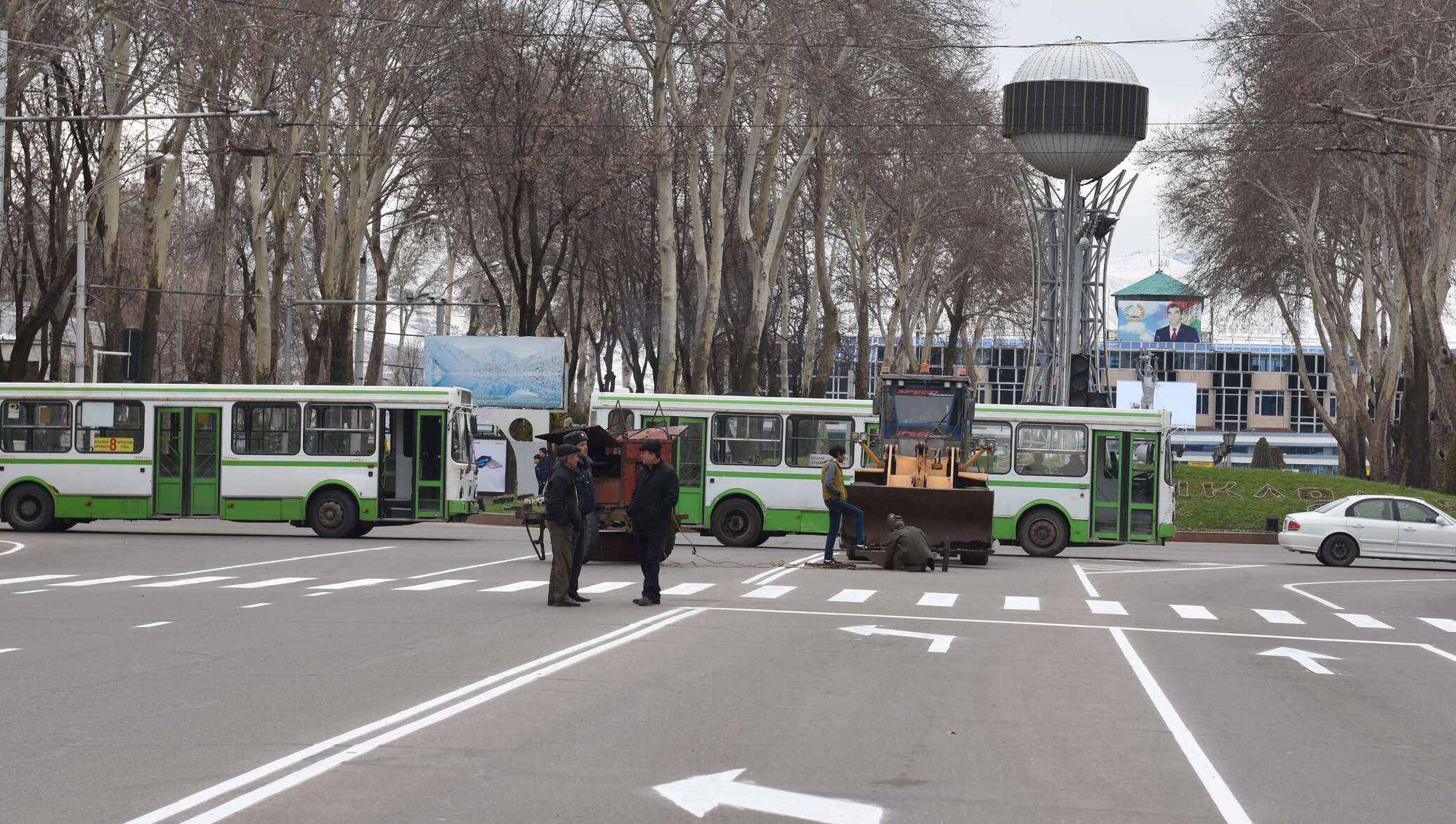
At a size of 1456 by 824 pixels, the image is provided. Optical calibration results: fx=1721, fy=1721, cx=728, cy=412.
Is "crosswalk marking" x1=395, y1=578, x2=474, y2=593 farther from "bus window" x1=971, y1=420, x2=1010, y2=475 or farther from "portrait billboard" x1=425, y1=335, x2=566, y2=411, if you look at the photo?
"portrait billboard" x1=425, y1=335, x2=566, y2=411

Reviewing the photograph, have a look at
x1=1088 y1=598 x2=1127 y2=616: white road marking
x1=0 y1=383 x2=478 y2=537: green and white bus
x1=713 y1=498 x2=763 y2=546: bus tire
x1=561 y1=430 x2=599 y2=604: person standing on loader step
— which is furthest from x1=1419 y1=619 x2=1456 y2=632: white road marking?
x1=0 y1=383 x2=478 y2=537: green and white bus

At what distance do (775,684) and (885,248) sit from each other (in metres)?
61.8

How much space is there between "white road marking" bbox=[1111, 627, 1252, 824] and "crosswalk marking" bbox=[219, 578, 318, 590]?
35.0 ft

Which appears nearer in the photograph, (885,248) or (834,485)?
(834,485)

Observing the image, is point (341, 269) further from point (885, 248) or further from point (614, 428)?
point (885, 248)

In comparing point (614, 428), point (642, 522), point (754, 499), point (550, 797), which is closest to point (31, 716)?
point (550, 797)

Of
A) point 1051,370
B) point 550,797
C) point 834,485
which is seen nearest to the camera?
point 550,797

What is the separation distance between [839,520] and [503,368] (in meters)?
25.8

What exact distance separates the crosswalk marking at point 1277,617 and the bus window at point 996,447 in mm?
11286

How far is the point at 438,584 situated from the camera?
68.5 ft

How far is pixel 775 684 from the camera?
11750 millimetres

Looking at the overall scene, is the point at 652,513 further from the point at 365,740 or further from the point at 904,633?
the point at 365,740

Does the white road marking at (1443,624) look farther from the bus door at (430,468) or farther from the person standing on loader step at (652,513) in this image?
the bus door at (430,468)

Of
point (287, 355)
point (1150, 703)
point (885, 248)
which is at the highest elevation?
point (885, 248)
